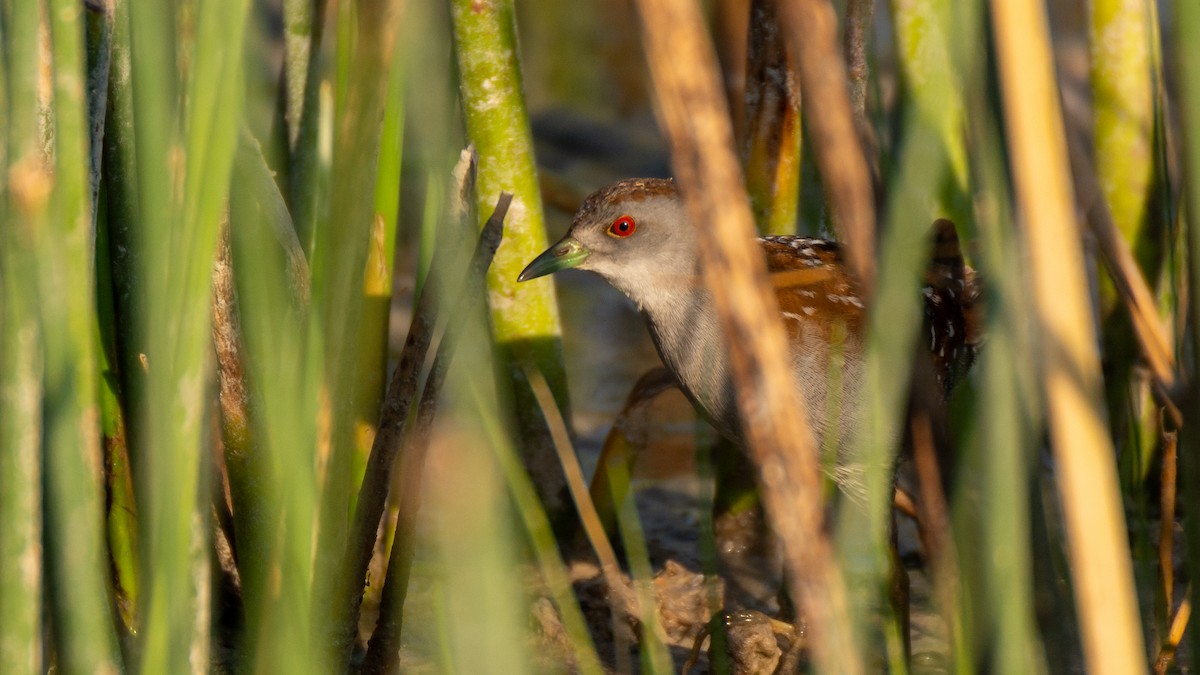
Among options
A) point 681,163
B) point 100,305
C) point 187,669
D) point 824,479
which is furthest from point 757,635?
point 681,163

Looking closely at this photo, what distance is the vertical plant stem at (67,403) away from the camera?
103 centimetres

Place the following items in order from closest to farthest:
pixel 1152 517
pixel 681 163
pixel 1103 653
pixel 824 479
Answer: pixel 681 163, pixel 1103 653, pixel 824 479, pixel 1152 517

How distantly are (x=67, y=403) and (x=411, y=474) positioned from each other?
80 centimetres

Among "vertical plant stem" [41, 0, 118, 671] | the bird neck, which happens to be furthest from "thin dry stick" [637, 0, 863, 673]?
the bird neck

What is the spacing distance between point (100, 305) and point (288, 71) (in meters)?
0.74

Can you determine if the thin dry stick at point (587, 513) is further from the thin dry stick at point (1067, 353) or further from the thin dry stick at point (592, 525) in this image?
the thin dry stick at point (1067, 353)

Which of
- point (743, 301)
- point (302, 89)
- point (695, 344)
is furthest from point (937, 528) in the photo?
point (302, 89)

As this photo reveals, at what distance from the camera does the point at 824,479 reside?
1.97m

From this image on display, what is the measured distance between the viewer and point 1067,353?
0.97m

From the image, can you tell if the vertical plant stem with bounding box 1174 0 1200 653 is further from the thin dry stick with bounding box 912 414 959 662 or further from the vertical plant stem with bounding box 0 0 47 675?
the vertical plant stem with bounding box 0 0 47 675

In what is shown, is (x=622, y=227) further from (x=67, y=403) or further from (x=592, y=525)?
(x=67, y=403)

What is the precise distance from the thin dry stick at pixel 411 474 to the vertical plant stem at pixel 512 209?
45cm

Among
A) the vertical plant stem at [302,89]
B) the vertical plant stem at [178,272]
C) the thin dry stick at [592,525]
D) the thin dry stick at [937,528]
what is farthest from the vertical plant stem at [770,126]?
the vertical plant stem at [178,272]

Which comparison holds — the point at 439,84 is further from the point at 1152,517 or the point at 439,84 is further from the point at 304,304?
the point at 1152,517
